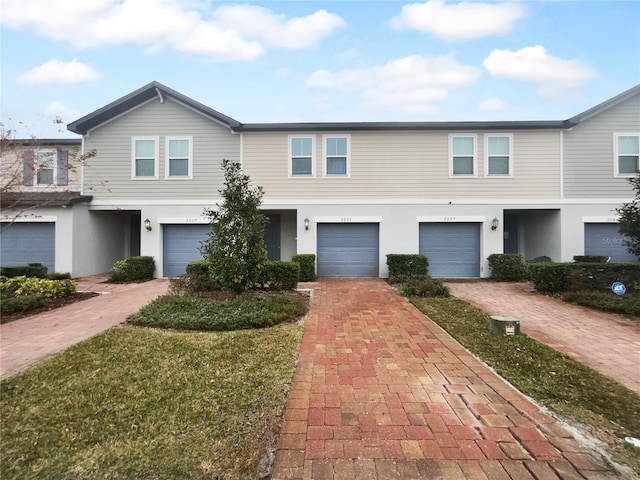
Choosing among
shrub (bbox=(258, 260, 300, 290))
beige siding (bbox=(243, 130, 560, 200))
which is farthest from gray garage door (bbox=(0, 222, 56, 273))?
shrub (bbox=(258, 260, 300, 290))

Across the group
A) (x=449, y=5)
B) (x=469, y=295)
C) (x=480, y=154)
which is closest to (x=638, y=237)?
(x=469, y=295)

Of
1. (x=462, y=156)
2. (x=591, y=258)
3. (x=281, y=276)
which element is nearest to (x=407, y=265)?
(x=281, y=276)

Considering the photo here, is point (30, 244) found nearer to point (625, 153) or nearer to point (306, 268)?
point (306, 268)

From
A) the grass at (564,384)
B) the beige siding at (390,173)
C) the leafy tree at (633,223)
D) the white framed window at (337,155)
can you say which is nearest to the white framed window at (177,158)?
the beige siding at (390,173)

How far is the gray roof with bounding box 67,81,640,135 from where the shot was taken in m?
11.5

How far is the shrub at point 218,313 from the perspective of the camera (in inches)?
216

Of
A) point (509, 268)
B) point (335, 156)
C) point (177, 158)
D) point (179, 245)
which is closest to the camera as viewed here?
point (509, 268)

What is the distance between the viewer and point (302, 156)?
12.0m

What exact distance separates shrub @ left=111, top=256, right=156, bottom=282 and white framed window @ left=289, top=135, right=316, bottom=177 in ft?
21.0

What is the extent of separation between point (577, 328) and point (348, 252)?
7.47m

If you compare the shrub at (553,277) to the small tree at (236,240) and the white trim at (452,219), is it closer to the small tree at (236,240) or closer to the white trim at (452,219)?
the white trim at (452,219)

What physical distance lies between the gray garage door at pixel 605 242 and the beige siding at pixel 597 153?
3.83 feet

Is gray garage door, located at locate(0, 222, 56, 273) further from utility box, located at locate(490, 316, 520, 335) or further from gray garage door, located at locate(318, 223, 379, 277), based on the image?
utility box, located at locate(490, 316, 520, 335)

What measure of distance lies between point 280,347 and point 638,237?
369 inches
